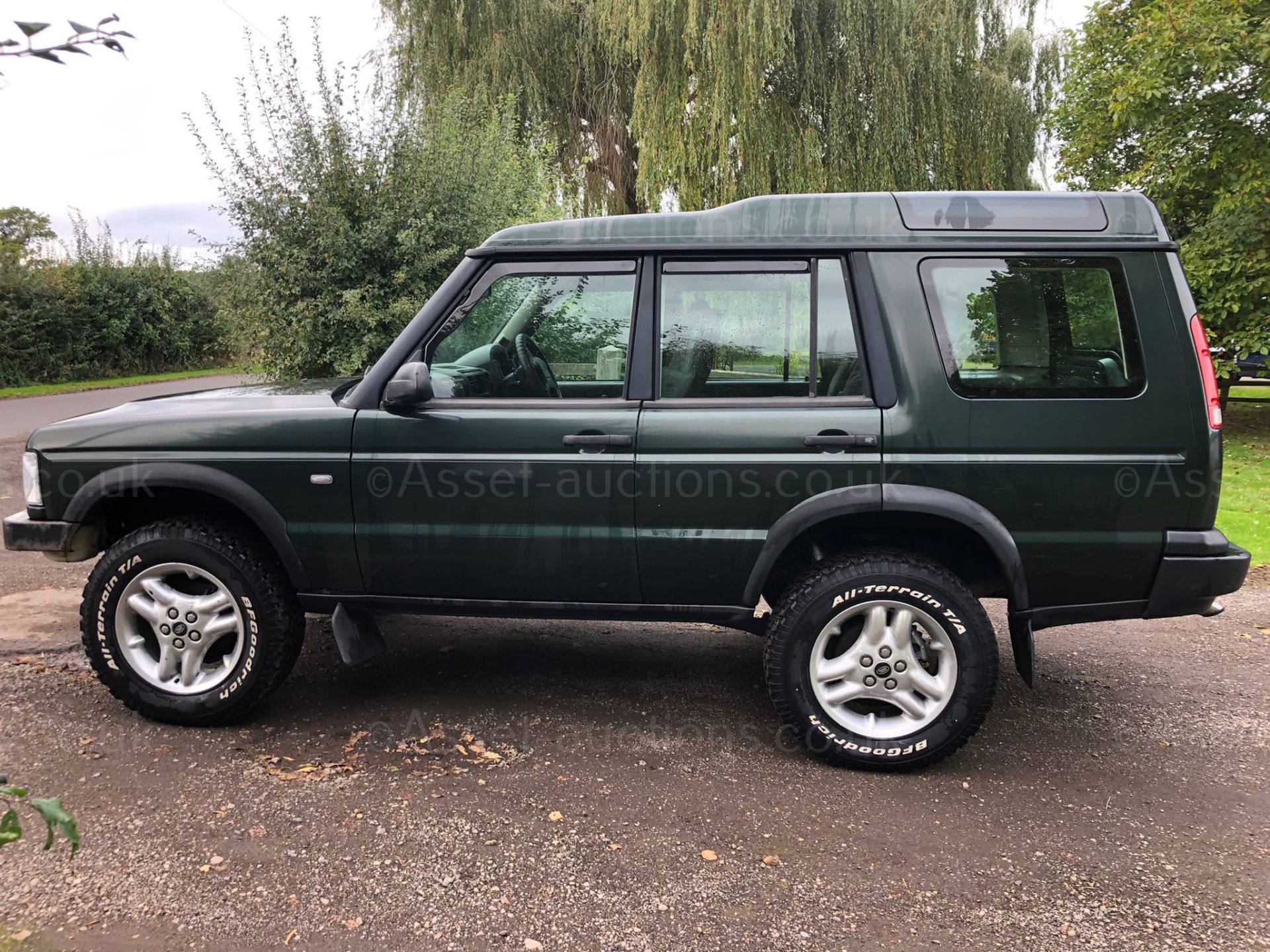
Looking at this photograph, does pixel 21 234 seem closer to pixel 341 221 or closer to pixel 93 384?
pixel 93 384

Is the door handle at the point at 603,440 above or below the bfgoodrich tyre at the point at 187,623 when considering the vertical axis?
above

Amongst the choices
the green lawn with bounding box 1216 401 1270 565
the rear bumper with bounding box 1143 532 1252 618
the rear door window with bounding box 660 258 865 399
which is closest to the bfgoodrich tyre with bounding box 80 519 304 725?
the rear door window with bounding box 660 258 865 399

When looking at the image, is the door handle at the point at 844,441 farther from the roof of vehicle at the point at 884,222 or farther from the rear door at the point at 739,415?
the roof of vehicle at the point at 884,222

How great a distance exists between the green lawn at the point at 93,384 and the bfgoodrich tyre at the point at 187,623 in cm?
1477

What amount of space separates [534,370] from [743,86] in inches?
407

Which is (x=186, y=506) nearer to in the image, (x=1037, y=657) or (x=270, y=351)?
(x=1037, y=657)

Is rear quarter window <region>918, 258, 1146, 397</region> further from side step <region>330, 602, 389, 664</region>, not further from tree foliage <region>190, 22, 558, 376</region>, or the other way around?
tree foliage <region>190, 22, 558, 376</region>

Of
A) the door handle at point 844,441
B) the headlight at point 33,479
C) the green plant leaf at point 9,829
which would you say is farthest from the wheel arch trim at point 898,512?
the headlight at point 33,479

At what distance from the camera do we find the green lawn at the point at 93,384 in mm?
19938

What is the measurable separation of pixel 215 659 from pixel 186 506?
67 cm

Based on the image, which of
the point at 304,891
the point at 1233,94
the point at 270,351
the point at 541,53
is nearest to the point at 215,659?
the point at 304,891

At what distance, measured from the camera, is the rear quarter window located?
10.9 feet

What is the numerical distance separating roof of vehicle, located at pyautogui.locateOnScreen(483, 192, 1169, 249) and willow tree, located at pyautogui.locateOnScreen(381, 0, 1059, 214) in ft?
31.1

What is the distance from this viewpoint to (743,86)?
12578mm
